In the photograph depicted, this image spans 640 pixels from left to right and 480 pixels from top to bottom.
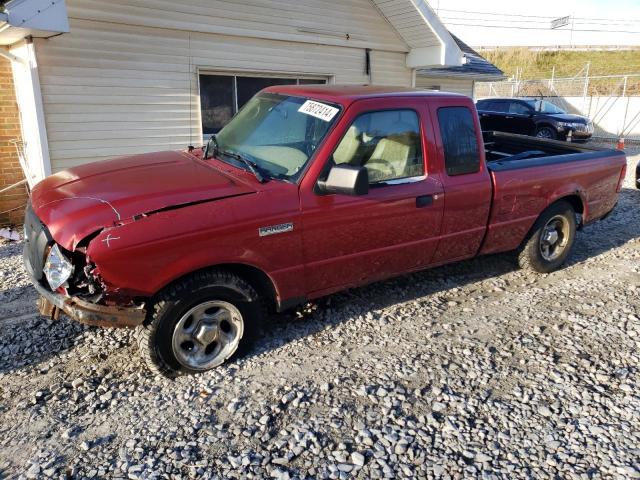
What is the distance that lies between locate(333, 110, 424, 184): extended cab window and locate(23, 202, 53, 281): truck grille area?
1.99 metres

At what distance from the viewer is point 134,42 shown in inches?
284

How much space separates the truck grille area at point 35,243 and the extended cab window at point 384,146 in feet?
6.53

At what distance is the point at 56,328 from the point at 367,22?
807 cm

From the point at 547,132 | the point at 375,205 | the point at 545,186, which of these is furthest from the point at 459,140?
the point at 547,132

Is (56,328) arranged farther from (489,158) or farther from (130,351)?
(489,158)

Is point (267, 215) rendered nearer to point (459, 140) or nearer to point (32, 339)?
point (459, 140)

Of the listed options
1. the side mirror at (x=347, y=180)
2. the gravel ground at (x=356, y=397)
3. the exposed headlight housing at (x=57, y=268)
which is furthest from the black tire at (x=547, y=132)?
the exposed headlight housing at (x=57, y=268)

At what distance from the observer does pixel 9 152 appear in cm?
742

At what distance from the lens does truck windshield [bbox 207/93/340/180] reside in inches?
144

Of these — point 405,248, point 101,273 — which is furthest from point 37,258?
point 405,248

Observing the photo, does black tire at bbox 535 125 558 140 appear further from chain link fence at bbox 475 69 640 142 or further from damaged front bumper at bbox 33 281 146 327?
damaged front bumper at bbox 33 281 146 327

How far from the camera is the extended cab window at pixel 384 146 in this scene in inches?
146

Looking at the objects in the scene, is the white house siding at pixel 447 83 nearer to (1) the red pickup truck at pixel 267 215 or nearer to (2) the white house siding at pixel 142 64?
(2) the white house siding at pixel 142 64

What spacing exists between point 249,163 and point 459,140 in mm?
1852
